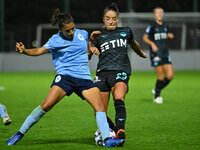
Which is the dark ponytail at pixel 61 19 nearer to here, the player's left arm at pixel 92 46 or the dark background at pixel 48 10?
the player's left arm at pixel 92 46

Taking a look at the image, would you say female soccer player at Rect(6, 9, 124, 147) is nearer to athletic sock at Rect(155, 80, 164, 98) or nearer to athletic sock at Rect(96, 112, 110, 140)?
athletic sock at Rect(96, 112, 110, 140)

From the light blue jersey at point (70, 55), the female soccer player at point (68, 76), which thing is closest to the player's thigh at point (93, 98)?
the female soccer player at point (68, 76)

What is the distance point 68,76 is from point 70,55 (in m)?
0.29

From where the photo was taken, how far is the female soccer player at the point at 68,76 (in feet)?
21.9

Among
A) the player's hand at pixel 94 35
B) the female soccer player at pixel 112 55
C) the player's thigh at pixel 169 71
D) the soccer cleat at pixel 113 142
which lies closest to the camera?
the soccer cleat at pixel 113 142

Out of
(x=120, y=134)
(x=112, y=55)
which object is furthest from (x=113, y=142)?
(x=112, y=55)

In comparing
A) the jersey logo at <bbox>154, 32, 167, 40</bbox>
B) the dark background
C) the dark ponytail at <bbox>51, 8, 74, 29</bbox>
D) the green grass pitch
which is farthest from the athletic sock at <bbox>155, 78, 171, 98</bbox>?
the dark background

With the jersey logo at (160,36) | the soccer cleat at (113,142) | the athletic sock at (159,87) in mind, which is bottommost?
the athletic sock at (159,87)

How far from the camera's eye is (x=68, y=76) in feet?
22.4

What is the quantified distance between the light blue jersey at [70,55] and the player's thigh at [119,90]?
57cm

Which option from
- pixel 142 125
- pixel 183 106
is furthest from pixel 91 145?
pixel 183 106

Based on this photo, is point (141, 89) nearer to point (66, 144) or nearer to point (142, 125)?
point (142, 125)

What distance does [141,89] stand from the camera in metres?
17.6

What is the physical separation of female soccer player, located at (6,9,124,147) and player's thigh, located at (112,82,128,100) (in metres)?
0.46
